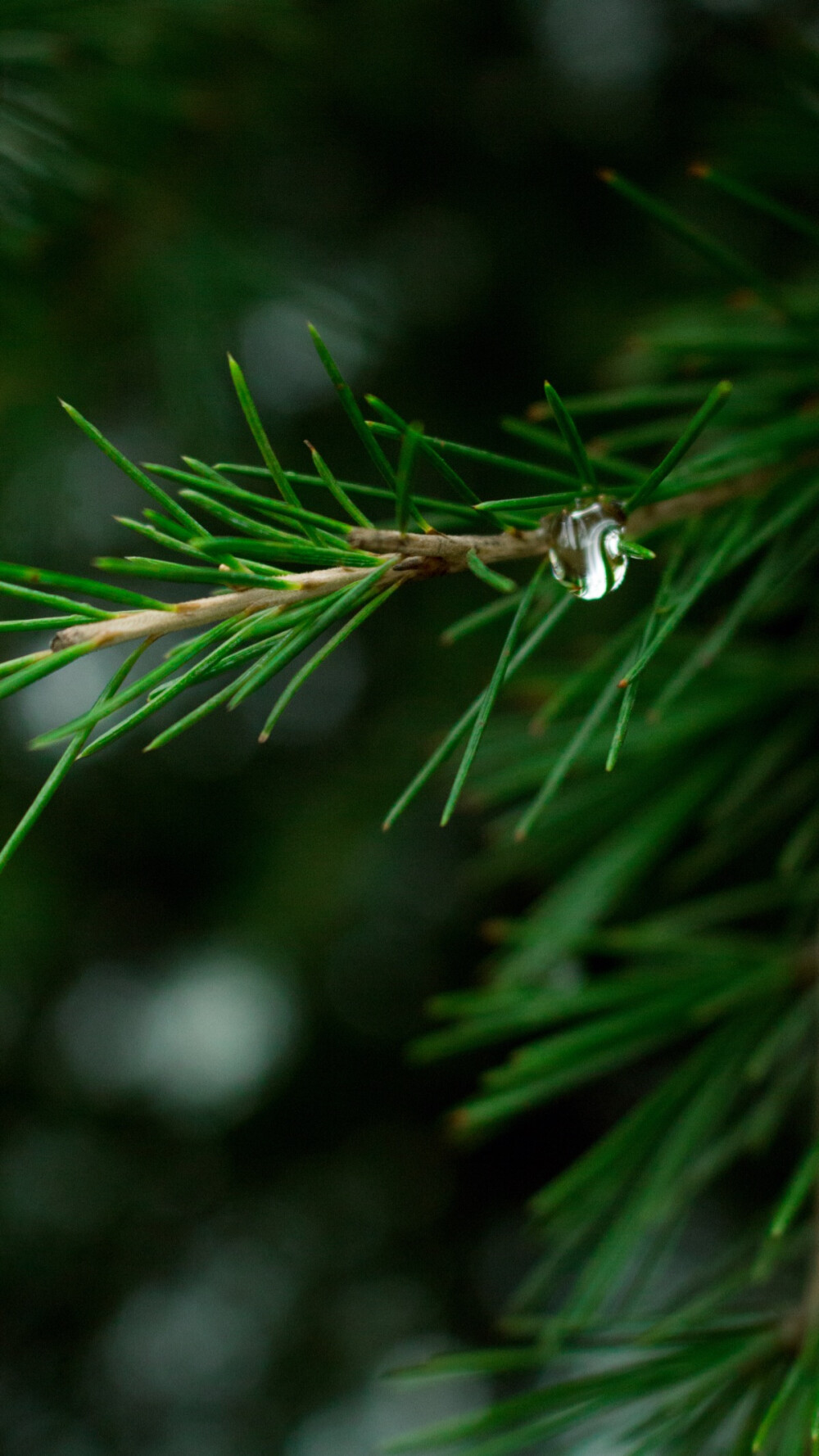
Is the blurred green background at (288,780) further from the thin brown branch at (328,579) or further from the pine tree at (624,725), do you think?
the thin brown branch at (328,579)

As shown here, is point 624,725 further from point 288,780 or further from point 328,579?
point 288,780

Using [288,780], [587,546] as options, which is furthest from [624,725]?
[288,780]

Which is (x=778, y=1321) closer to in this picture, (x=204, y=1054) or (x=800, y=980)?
(x=800, y=980)

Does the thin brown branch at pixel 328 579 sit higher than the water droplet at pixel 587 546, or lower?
higher

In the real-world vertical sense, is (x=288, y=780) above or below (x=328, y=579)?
above

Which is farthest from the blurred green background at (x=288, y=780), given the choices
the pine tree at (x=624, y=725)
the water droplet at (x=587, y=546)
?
the water droplet at (x=587, y=546)

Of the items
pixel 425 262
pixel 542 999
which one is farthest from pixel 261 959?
pixel 425 262
